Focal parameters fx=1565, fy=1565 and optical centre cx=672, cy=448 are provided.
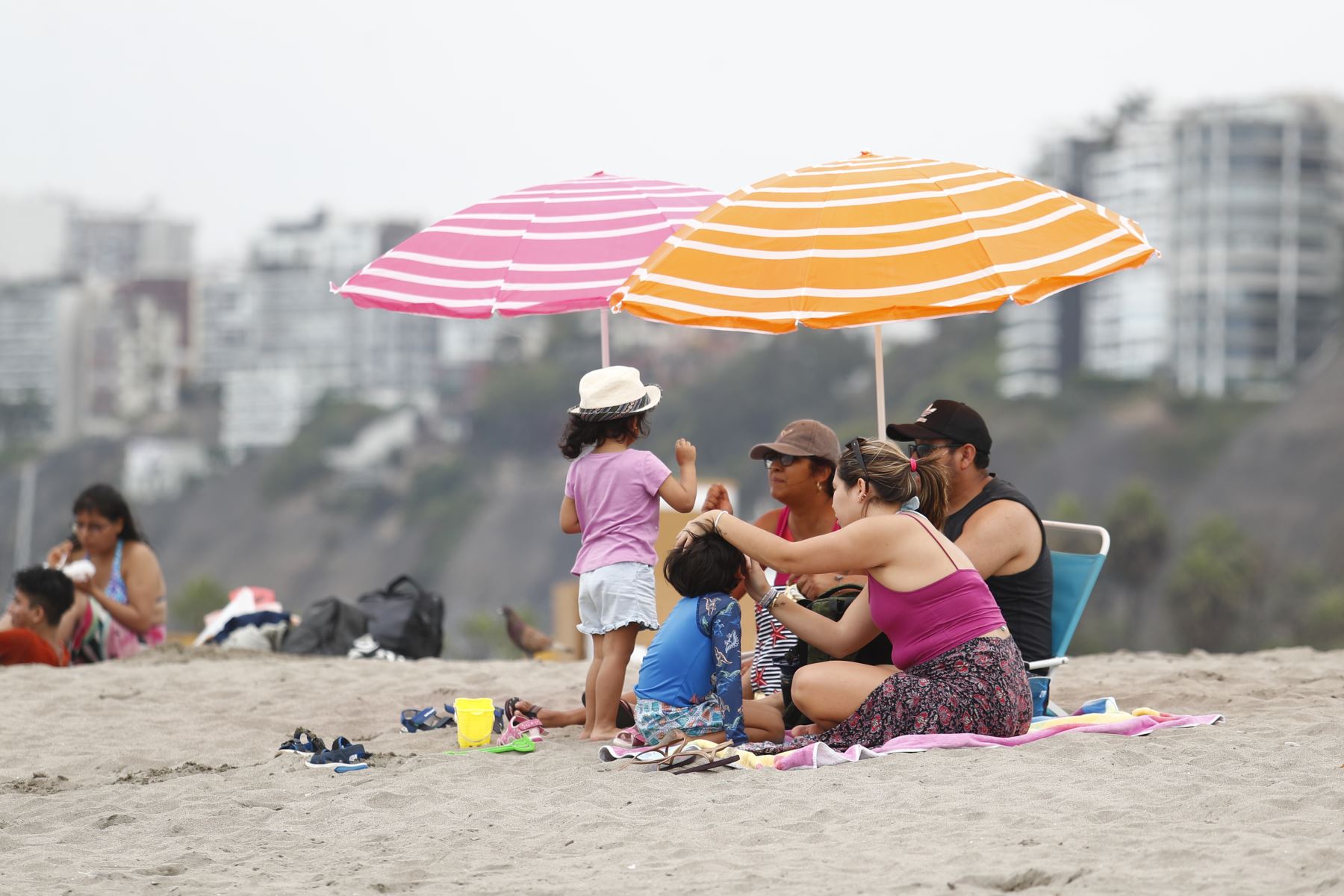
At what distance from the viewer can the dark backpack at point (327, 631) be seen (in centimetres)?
715

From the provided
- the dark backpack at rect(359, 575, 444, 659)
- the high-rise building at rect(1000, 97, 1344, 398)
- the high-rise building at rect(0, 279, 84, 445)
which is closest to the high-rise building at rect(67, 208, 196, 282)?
the high-rise building at rect(0, 279, 84, 445)

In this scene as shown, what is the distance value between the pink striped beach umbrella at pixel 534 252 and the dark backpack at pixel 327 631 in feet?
7.51

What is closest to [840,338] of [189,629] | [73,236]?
[189,629]

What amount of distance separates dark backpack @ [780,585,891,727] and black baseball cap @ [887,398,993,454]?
462 mm

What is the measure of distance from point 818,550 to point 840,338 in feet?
212

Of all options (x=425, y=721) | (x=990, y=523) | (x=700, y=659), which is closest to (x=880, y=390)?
(x=990, y=523)

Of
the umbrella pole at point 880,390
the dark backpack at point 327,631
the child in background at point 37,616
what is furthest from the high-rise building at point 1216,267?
the umbrella pole at point 880,390

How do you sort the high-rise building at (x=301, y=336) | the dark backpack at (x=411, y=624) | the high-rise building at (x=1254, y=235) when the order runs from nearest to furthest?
the dark backpack at (x=411, y=624) → the high-rise building at (x=1254, y=235) → the high-rise building at (x=301, y=336)

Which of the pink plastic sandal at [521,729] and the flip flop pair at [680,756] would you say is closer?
the flip flop pair at [680,756]

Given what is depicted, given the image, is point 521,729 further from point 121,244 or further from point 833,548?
point 121,244

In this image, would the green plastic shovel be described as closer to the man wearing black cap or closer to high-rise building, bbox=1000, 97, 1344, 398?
the man wearing black cap

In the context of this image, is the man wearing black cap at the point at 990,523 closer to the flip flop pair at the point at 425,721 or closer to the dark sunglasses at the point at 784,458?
the dark sunglasses at the point at 784,458

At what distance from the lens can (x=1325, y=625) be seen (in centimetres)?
4100

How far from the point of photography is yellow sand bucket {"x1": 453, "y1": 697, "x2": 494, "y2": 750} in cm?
466
